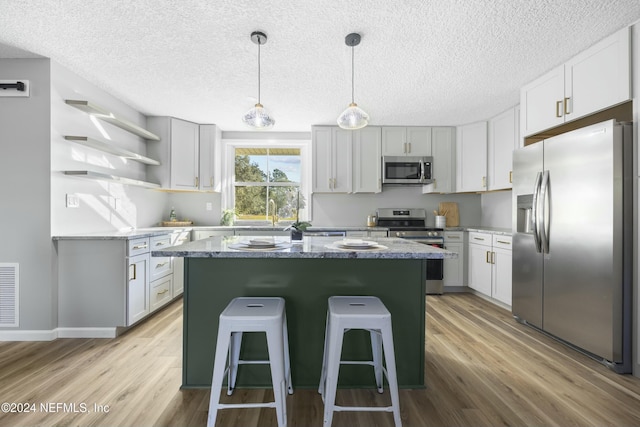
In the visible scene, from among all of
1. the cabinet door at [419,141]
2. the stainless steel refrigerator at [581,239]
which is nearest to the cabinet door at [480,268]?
the stainless steel refrigerator at [581,239]

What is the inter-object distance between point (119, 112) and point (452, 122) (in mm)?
4284

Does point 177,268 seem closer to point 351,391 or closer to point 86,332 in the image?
point 86,332

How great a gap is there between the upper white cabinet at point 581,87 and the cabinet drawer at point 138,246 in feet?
12.9

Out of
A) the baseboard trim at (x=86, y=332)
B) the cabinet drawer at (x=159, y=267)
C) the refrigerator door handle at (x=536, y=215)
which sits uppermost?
the refrigerator door handle at (x=536, y=215)

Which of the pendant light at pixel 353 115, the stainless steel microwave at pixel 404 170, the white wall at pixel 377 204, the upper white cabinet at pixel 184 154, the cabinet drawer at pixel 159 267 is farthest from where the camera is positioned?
the white wall at pixel 377 204

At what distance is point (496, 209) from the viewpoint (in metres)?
4.44

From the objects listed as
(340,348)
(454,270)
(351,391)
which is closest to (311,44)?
(340,348)

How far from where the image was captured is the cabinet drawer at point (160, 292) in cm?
315

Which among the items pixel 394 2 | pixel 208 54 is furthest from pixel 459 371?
pixel 208 54

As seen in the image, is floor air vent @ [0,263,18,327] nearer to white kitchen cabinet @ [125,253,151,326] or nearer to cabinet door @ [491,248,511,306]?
white kitchen cabinet @ [125,253,151,326]

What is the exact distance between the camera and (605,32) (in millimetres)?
2203

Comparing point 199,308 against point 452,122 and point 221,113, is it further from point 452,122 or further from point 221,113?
point 452,122

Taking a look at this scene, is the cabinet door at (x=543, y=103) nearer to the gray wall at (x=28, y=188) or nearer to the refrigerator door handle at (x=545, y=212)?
the refrigerator door handle at (x=545, y=212)

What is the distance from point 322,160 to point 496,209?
2.63 metres
